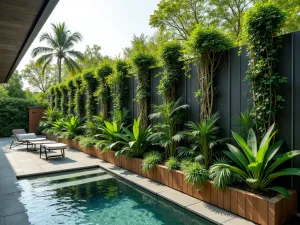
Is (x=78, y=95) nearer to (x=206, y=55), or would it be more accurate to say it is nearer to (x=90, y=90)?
(x=90, y=90)

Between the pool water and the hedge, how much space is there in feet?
37.3

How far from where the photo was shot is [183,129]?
5480 mm

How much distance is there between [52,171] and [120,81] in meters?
3.45

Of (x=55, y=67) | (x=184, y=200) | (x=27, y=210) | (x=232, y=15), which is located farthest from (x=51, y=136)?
(x=55, y=67)

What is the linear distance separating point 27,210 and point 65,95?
34.0 feet

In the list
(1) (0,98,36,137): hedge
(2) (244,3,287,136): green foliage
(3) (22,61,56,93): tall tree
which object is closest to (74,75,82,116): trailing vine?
(1) (0,98,36,137): hedge

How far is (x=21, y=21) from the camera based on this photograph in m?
2.76

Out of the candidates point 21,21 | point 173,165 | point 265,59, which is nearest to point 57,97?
point 173,165

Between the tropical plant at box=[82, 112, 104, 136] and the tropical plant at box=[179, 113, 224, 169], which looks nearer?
the tropical plant at box=[179, 113, 224, 169]

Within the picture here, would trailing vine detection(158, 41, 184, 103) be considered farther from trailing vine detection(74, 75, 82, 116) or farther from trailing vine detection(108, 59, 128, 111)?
trailing vine detection(74, 75, 82, 116)

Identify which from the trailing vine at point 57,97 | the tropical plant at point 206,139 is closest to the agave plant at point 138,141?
the tropical plant at point 206,139

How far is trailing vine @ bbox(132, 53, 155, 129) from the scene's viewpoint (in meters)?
6.52

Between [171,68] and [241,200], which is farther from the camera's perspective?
[171,68]

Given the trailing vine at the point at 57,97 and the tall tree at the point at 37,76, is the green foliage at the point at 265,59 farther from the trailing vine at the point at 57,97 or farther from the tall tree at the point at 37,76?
the tall tree at the point at 37,76
